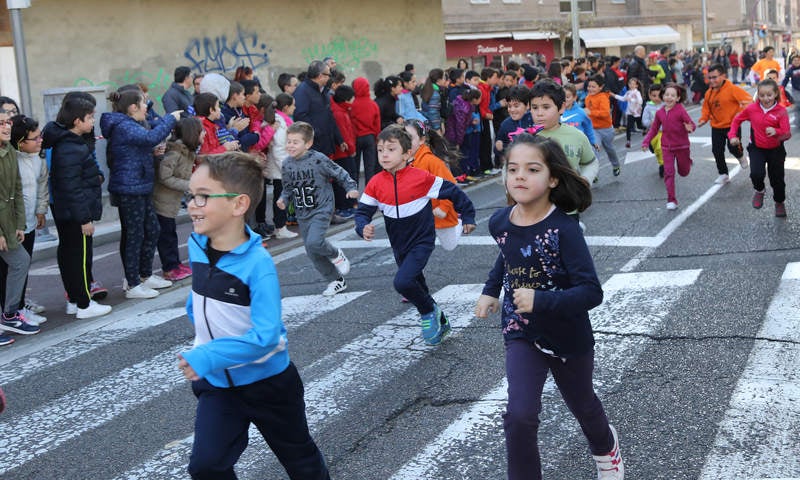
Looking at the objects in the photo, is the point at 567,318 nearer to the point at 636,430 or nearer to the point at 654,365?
the point at 636,430

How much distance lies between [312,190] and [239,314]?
5097 mm

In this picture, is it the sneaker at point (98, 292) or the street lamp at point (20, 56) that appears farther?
the street lamp at point (20, 56)

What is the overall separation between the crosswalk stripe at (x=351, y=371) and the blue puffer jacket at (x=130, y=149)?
290cm

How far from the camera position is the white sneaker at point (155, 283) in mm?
9484

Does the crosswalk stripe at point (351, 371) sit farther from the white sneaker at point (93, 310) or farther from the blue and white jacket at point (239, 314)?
the white sneaker at point (93, 310)

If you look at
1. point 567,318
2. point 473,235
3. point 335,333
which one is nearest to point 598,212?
point 473,235

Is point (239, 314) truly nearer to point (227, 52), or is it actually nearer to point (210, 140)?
point (210, 140)

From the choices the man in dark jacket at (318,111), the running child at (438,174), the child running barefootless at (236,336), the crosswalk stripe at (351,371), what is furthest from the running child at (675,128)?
the child running barefootless at (236,336)

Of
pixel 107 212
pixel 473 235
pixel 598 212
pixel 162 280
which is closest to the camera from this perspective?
pixel 162 280

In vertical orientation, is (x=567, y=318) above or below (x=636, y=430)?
above

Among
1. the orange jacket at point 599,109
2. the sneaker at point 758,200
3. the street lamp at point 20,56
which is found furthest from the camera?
the orange jacket at point 599,109

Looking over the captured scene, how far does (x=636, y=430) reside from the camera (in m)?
4.95

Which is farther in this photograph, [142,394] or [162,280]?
[162,280]

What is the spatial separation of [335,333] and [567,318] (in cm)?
369
